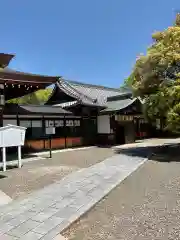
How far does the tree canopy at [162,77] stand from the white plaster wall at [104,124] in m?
7.04

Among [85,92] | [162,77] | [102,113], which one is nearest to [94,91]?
[85,92]

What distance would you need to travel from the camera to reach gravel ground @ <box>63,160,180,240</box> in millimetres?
4957

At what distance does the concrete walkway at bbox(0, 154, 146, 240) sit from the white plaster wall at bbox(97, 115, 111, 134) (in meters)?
13.1

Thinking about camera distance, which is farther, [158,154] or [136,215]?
[158,154]

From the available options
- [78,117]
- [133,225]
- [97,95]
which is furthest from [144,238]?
[97,95]

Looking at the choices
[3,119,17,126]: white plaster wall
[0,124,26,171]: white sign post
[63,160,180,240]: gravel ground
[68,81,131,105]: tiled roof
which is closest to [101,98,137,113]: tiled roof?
[68,81,131,105]: tiled roof

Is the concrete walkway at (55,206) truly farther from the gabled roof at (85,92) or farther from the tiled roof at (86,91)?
the tiled roof at (86,91)

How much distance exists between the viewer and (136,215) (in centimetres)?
589

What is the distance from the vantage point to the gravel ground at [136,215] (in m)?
4.96

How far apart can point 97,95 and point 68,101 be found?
3984 millimetres

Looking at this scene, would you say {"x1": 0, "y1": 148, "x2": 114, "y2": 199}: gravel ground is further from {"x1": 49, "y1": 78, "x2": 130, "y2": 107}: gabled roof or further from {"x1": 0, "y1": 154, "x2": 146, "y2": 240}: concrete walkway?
{"x1": 49, "y1": 78, "x2": 130, "y2": 107}: gabled roof

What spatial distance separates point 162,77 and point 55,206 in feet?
36.0

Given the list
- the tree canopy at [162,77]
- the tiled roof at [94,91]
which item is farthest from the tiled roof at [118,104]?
the tree canopy at [162,77]

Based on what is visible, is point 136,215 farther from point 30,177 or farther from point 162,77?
point 162,77
